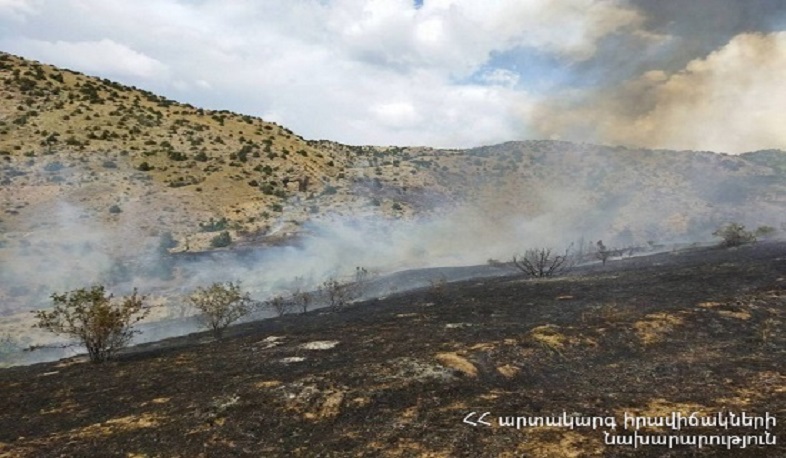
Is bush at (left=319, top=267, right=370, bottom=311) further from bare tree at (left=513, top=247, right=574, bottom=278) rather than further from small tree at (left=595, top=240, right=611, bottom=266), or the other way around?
small tree at (left=595, top=240, right=611, bottom=266)

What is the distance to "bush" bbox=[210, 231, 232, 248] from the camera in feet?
145

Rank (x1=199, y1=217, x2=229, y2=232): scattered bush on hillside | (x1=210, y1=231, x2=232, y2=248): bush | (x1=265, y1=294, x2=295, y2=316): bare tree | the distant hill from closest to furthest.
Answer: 1. (x1=265, y1=294, x2=295, y2=316): bare tree
2. the distant hill
3. (x1=210, y1=231, x2=232, y2=248): bush
4. (x1=199, y1=217, x2=229, y2=232): scattered bush on hillside

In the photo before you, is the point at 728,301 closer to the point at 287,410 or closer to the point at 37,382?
the point at 287,410

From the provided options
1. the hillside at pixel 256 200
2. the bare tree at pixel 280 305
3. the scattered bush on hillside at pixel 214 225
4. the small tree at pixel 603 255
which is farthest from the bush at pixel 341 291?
the small tree at pixel 603 255

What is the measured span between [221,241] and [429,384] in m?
37.2

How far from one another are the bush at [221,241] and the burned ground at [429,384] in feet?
86.3

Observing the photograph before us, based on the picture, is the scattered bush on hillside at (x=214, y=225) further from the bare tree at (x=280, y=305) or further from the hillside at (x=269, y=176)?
the bare tree at (x=280, y=305)

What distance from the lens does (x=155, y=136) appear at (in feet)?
203

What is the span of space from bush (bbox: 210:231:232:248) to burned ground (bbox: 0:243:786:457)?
26313 millimetres

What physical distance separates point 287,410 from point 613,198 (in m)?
83.0

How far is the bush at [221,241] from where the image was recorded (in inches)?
1738

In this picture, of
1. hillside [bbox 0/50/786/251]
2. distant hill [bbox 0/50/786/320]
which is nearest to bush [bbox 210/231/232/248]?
distant hill [bbox 0/50/786/320]

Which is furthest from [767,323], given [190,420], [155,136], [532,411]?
[155,136]

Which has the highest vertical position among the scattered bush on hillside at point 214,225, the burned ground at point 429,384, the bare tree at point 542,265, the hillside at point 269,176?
the hillside at point 269,176
